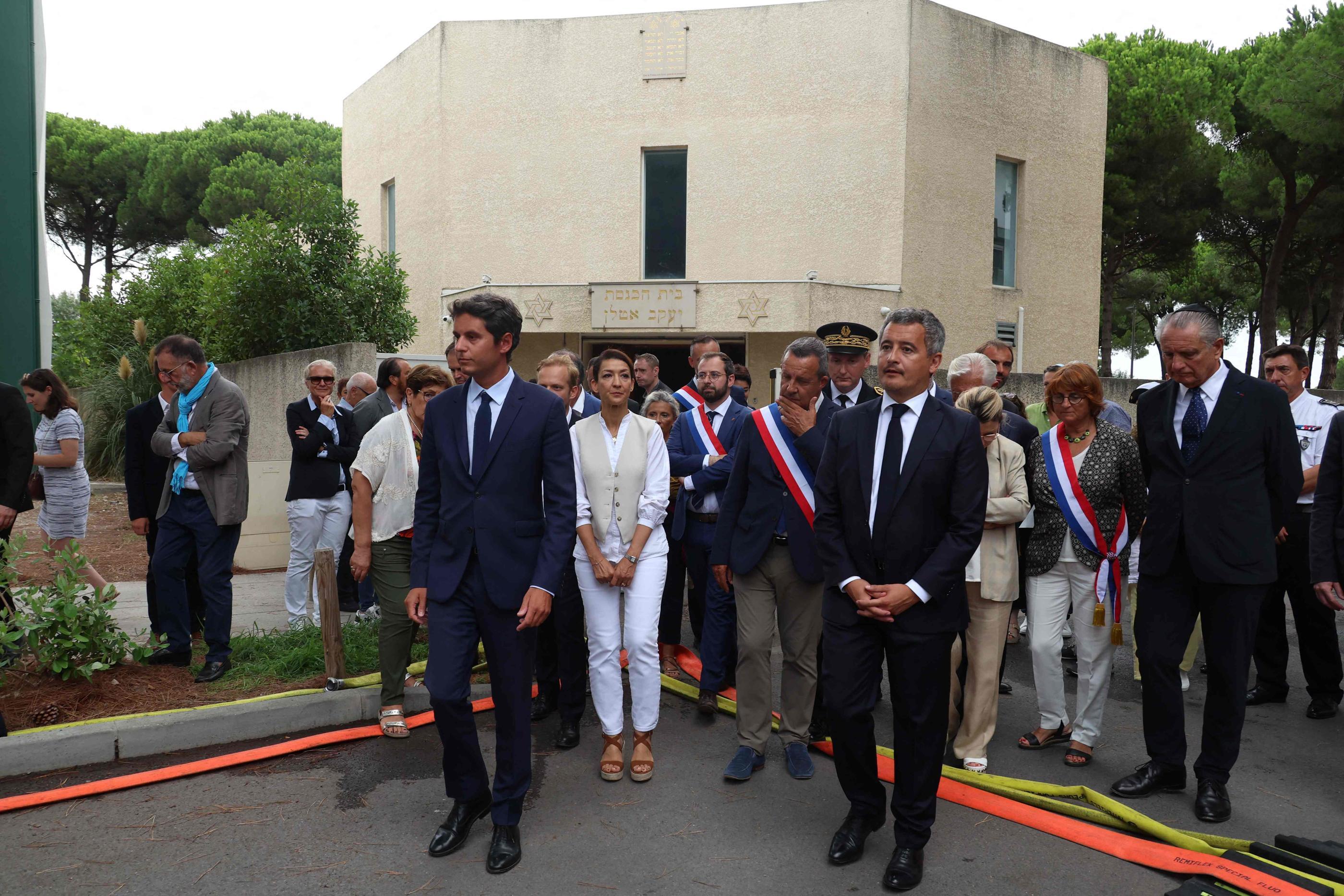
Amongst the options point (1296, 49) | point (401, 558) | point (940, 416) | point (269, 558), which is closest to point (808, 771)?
point (940, 416)

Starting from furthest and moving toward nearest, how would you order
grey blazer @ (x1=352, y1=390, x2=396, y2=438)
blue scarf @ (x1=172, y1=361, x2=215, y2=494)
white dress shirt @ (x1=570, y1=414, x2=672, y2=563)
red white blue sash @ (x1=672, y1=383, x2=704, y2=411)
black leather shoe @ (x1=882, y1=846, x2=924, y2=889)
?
grey blazer @ (x1=352, y1=390, x2=396, y2=438) < red white blue sash @ (x1=672, y1=383, x2=704, y2=411) < blue scarf @ (x1=172, y1=361, x2=215, y2=494) < white dress shirt @ (x1=570, y1=414, x2=672, y2=563) < black leather shoe @ (x1=882, y1=846, x2=924, y2=889)

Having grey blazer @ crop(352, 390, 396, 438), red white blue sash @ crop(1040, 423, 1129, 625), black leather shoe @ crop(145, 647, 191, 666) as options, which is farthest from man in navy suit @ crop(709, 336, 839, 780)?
grey blazer @ crop(352, 390, 396, 438)

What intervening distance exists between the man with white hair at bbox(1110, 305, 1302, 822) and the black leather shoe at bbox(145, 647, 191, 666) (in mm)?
5446

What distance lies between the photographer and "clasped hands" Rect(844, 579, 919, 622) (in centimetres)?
370

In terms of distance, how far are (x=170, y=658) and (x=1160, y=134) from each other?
26331 mm

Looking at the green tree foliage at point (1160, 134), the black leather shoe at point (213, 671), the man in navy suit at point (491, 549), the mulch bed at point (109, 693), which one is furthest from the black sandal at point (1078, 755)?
the green tree foliage at point (1160, 134)

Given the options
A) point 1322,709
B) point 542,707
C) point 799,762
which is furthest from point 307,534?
point 1322,709

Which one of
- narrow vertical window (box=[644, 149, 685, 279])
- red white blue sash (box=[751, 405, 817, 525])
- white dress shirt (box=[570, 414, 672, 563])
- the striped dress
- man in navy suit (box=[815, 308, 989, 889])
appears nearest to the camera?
man in navy suit (box=[815, 308, 989, 889])

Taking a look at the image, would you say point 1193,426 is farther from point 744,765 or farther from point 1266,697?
point 1266,697

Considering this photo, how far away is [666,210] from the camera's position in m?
18.4

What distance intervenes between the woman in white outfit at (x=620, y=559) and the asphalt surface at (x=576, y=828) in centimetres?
31

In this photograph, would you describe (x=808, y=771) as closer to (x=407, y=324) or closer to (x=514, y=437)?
(x=514, y=437)

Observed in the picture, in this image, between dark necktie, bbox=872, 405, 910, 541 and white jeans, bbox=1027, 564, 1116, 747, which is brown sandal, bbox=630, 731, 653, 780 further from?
white jeans, bbox=1027, 564, 1116, 747

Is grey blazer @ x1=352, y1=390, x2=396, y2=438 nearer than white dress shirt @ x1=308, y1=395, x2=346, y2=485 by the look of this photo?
No
